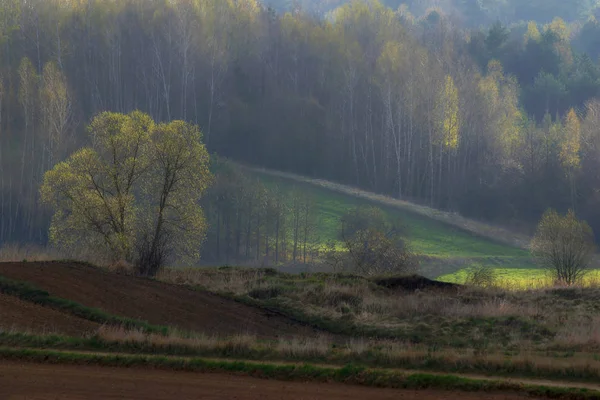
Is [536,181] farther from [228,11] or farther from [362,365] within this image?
[362,365]

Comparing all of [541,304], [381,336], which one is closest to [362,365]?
[381,336]

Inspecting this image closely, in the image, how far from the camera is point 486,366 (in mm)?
16859

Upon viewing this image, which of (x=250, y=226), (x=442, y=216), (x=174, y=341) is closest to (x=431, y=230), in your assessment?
(x=442, y=216)

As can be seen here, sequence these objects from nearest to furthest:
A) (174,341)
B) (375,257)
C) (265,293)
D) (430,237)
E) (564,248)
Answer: (174,341) < (265,293) < (564,248) < (375,257) < (430,237)

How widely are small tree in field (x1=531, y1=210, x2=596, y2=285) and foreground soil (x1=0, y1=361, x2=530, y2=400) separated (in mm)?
42023

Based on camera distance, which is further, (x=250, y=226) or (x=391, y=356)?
(x=250, y=226)

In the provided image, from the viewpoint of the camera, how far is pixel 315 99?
11156cm

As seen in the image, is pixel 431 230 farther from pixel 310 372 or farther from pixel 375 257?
pixel 310 372

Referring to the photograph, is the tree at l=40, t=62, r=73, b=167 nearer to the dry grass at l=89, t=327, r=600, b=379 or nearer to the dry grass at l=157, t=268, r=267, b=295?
the dry grass at l=157, t=268, r=267, b=295

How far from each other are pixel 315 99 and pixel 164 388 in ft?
324

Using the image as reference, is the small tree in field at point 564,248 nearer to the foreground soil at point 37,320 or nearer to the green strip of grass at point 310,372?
the foreground soil at point 37,320

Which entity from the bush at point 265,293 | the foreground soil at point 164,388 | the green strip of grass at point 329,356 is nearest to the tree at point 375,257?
the bush at point 265,293

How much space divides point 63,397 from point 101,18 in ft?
300

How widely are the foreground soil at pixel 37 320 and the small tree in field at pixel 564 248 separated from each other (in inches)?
1583
